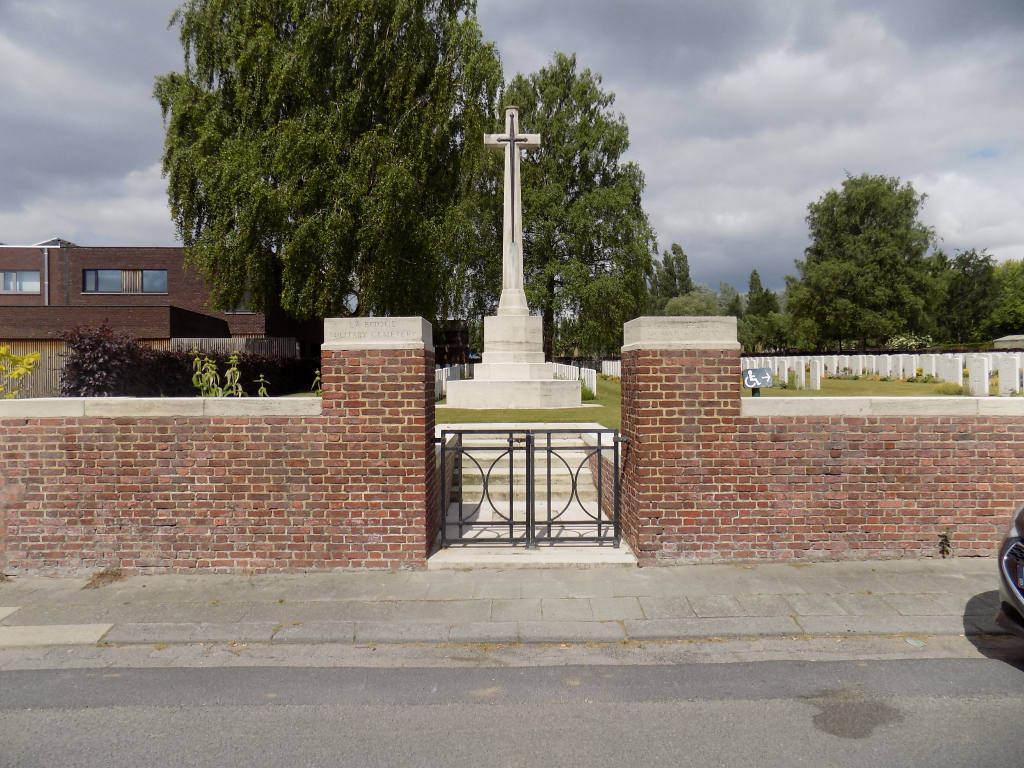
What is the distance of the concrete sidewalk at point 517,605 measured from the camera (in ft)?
15.2

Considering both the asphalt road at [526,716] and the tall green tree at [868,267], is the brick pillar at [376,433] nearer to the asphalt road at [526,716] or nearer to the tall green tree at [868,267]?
the asphalt road at [526,716]

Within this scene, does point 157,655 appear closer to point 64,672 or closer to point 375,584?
point 64,672

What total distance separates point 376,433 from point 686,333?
2969mm

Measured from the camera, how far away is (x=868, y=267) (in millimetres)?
47281

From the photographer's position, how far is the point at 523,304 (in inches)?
647

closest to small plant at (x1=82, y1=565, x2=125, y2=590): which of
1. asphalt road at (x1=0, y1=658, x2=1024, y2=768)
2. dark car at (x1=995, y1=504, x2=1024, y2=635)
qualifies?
asphalt road at (x1=0, y1=658, x2=1024, y2=768)

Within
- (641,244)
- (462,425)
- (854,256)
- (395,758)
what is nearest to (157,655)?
(395,758)

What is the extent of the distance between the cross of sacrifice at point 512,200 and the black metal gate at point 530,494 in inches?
328

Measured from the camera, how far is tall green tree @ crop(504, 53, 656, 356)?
1294 inches

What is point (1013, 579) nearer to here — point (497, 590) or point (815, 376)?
point (497, 590)

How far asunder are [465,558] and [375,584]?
878 millimetres

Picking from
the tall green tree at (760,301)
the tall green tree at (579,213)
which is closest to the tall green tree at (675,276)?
the tall green tree at (760,301)

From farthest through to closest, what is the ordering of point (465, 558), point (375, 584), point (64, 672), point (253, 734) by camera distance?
point (465, 558), point (375, 584), point (64, 672), point (253, 734)

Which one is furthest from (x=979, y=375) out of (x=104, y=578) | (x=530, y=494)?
(x=104, y=578)
